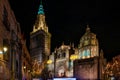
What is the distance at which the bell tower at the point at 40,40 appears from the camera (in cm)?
11579

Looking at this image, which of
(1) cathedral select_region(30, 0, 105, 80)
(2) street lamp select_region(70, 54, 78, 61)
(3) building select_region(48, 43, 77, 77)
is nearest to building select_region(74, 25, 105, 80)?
(1) cathedral select_region(30, 0, 105, 80)

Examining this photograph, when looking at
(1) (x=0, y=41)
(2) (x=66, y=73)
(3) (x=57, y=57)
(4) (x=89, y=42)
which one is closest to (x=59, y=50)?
(3) (x=57, y=57)

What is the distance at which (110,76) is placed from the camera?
85.8 meters

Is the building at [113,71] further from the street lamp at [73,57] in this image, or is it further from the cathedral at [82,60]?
the street lamp at [73,57]

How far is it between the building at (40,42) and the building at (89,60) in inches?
900

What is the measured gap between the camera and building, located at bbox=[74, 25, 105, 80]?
3338 inches

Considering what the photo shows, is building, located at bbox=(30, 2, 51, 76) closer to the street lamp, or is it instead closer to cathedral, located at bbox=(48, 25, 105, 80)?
cathedral, located at bbox=(48, 25, 105, 80)

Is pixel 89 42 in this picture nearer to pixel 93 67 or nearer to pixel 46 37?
pixel 93 67

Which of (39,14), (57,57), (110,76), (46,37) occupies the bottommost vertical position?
(110,76)

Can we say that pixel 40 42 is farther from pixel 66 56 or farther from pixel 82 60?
pixel 82 60

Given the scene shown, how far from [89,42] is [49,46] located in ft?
110

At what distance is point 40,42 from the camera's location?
4646 inches

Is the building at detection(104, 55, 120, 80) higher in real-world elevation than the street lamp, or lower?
lower

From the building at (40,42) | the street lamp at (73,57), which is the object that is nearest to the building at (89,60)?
the street lamp at (73,57)
